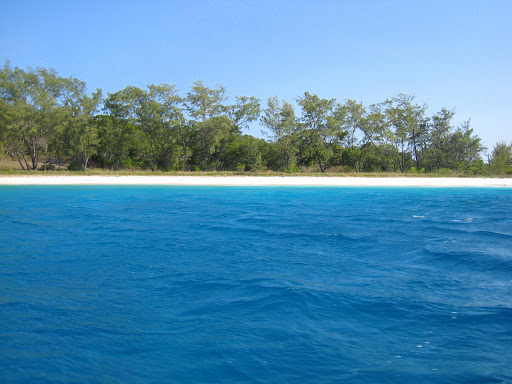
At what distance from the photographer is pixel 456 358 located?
11.2 feet

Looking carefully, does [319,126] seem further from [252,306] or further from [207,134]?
[252,306]

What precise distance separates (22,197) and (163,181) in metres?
9.98

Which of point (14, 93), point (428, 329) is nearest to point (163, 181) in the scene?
point (14, 93)

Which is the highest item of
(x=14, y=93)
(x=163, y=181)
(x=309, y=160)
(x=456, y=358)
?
(x=14, y=93)

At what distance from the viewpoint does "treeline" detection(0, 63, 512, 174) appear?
28.0m

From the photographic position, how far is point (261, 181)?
26.9 m

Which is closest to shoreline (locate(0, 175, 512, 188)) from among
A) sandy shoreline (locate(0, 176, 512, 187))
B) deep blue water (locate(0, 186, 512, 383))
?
sandy shoreline (locate(0, 176, 512, 187))


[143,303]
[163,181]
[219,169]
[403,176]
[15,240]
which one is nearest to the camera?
[143,303]

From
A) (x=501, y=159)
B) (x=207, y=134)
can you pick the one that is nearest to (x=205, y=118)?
(x=207, y=134)

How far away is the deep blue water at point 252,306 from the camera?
324 cm

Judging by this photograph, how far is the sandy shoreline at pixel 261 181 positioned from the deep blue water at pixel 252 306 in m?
16.2

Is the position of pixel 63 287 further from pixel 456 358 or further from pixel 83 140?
pixel 83 140

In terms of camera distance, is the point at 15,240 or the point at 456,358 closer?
the point at 456,358

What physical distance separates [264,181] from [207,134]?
7.61 metres
